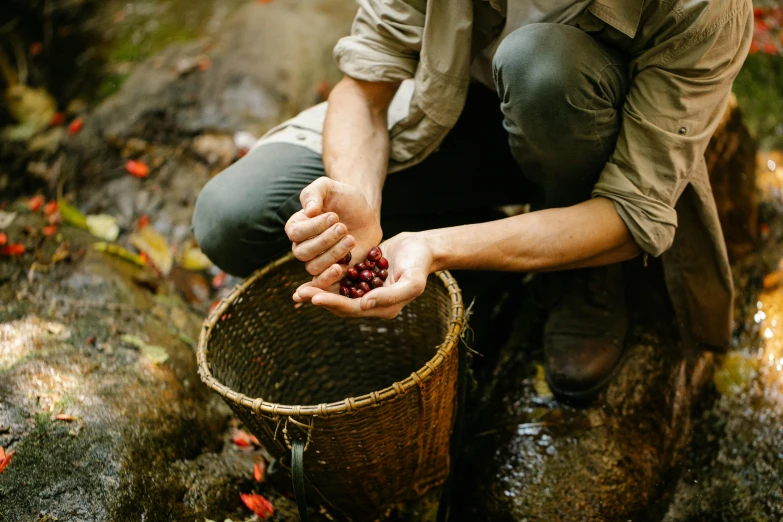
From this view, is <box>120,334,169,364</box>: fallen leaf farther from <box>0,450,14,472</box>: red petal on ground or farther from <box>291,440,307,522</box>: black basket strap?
<box>291,440,307,522</box>: black basket strap

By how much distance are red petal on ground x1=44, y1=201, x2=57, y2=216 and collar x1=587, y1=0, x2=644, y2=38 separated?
252 cm

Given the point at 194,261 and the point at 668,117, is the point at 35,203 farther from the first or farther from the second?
the point at 668,117

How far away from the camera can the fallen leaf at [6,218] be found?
8.75ft

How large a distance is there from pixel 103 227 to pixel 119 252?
0.36 m

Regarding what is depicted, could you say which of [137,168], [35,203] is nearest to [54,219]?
[35,203]

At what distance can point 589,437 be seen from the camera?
1845mm

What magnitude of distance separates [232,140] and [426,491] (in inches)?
78.1

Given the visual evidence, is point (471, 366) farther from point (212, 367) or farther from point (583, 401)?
point (212, 367)

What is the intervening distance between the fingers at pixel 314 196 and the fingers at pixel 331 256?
0.09 metres

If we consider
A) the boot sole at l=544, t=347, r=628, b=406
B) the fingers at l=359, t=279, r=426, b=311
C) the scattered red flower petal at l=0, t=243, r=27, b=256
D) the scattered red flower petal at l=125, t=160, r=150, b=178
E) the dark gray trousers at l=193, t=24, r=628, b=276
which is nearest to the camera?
the fingers at l=359, t=279, r=426, b=311

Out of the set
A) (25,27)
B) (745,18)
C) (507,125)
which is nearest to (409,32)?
(507,125)

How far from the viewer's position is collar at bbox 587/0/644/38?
1.45 meters

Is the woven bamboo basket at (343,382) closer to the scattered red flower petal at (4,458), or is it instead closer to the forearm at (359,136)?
the forearm at (359,136)

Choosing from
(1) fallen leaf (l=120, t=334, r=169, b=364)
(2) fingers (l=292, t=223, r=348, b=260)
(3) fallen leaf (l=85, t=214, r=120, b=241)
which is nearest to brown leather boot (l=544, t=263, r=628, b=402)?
(2) fingers (l=292, t=223, r=348, b=260)
